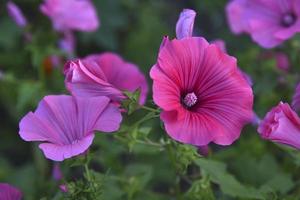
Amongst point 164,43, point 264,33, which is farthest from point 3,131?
point 164,43

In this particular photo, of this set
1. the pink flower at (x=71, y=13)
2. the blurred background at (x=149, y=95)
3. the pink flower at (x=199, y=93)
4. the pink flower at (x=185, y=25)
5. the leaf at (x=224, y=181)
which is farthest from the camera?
the pink flower at (x=71, y=13)

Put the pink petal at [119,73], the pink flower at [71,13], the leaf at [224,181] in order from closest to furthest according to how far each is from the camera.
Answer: the leaf at [224,181]
the pink petal at [119,73]
the pink flower at [71,13]

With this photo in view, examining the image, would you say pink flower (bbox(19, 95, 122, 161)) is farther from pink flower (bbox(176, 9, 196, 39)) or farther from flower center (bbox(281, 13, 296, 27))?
flower center (bbox(281, 13, 296, 27))

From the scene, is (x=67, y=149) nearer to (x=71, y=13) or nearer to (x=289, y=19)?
(x=289, y=19)

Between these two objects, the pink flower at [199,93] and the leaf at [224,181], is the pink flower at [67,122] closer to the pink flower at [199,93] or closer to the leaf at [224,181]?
the pink flower at [199,93]

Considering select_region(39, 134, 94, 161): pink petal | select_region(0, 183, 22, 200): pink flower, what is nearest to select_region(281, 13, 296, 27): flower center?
select_region(39, 134, 94, 161): pink petal

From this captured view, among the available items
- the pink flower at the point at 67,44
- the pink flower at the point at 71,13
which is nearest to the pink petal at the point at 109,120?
the pink flower at the point at 71,13
